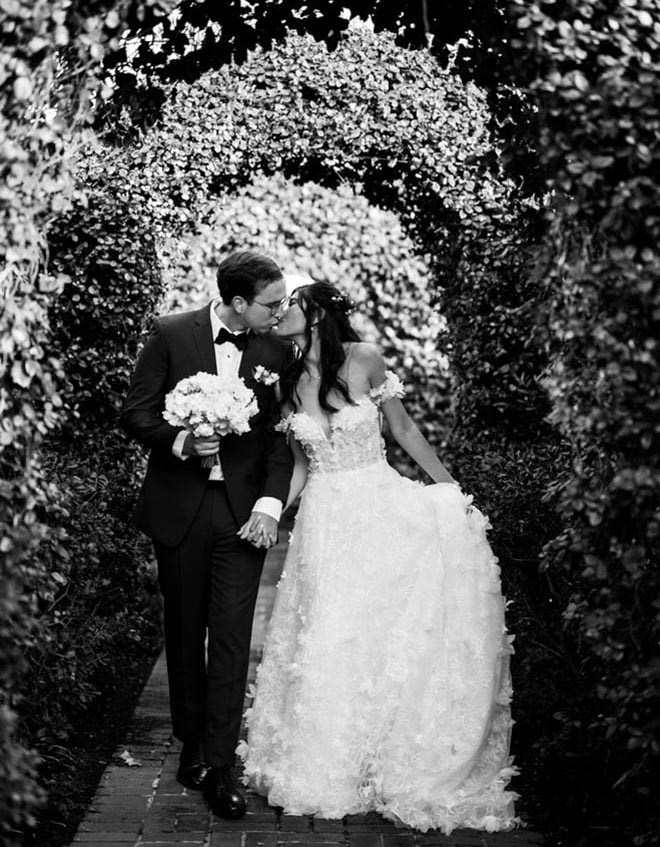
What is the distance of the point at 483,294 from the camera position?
6.31 meters

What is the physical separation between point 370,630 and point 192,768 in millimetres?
940

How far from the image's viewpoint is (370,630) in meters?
4.37

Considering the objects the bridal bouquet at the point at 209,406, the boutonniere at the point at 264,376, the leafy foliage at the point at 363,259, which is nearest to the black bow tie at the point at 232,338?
the boutonniere at the point at 264,376

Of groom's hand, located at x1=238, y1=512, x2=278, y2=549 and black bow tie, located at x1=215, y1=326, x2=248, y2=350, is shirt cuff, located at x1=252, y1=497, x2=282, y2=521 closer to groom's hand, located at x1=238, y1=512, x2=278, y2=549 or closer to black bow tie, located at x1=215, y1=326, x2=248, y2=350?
groom's hand, located at x1=238, y1=512, x2=278, y2=549

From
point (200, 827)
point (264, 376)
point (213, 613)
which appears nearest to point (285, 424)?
point (264, 376)

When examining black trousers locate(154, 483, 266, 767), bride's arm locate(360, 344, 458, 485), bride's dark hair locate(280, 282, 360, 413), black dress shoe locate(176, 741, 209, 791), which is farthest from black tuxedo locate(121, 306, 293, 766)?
bride's arm locate(360, 344, 458, 485)

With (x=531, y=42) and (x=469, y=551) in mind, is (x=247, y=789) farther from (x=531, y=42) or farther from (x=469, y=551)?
(x=531, y=42)

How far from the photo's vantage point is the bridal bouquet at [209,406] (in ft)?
13.3

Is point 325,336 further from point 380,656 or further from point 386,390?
point 380,656

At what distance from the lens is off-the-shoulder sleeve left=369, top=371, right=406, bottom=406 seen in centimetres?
469

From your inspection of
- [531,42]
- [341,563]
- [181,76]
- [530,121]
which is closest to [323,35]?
[181,76]

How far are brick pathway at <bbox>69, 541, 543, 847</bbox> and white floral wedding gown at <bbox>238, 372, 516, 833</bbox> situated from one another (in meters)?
0.06

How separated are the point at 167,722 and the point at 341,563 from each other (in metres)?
1.69

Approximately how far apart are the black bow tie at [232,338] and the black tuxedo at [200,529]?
→ 0.03 meters
